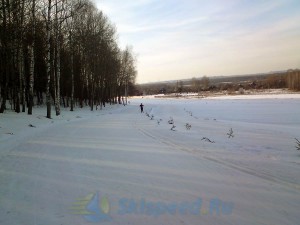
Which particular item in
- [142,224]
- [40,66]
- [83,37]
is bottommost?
[142,224]

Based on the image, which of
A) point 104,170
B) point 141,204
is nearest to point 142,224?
point 141,204

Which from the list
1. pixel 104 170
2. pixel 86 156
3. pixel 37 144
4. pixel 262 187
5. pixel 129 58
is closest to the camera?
pixel 262 187

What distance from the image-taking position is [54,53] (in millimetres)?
27891

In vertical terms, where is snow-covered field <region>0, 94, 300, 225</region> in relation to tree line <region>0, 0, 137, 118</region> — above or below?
below

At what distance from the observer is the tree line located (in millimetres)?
21875

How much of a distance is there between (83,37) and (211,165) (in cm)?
2973

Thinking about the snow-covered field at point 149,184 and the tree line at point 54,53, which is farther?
the tree line at point 54,53

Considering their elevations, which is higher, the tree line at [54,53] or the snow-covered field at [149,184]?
the tree line at [54,53]

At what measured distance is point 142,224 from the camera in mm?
4758

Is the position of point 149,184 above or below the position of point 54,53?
below

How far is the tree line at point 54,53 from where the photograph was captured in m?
21.9

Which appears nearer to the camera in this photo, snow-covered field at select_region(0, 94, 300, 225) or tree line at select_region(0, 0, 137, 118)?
snow-covered field at select_region(0, 94, 300, 225)

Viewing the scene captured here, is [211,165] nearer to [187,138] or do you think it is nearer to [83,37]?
[187,138]

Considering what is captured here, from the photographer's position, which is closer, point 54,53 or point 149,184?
point 149,184
